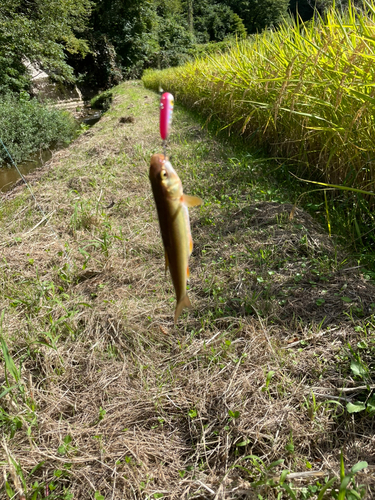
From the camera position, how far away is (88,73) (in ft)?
74.2

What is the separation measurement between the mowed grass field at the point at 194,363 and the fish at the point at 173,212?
92 centimetres

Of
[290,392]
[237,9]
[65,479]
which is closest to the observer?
[65,479]

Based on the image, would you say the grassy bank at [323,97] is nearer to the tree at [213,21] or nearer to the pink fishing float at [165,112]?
the pink fishing float at [165,112]

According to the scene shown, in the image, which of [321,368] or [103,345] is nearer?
[321,368]

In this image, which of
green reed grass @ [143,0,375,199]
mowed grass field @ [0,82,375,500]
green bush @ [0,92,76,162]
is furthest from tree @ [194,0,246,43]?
mowed grass field @ [0,82,375,500]

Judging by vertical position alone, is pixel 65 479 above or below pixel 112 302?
below

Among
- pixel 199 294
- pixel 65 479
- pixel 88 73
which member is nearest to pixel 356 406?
pixel 199 294

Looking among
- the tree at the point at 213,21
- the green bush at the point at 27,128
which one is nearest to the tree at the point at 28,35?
the green bush at the point at 27,128

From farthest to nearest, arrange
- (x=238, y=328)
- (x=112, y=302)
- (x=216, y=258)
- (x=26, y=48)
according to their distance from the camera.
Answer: (x=26, y=48) < (x=216, y=258) < (x=112, y=302) < (x=238, y=328)

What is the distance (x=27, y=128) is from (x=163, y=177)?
9910mm

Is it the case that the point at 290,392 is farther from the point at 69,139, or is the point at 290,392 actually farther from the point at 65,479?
the point at 69,139

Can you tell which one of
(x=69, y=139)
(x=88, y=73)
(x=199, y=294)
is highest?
(x=88, y=73)

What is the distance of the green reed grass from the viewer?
88.3 inches

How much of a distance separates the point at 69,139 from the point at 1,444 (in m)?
10.3
